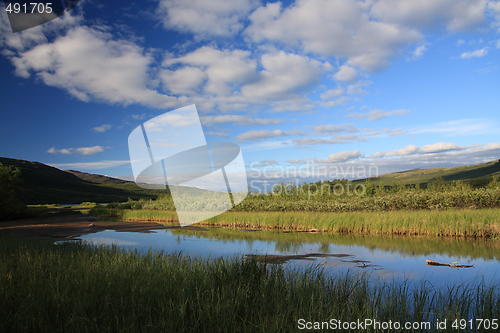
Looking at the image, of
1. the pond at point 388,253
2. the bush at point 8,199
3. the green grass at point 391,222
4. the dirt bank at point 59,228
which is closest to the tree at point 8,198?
the bush at point 8,199

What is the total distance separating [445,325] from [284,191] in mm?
24626

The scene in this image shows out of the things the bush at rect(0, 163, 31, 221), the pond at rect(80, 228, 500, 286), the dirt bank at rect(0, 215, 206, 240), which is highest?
the bush at rect(0, 163, 31, 221)

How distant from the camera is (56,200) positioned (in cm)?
6138

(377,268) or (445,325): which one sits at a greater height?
(445,325)

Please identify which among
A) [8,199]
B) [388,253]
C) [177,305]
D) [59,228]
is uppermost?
[8,199]

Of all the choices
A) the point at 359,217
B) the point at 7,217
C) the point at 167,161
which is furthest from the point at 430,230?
the point at 7,217

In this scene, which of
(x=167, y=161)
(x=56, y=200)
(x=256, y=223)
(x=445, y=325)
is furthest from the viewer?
(x=56, y=200)

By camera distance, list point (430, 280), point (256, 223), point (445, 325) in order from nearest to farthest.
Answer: point (445, 325), point (430, 280), point (256, 223)

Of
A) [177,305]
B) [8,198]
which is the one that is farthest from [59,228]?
[177,305]

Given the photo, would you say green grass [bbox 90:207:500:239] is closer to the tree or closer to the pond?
the pond

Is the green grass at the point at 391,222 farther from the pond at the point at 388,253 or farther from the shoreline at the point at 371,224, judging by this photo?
the pond at the point at 388,253

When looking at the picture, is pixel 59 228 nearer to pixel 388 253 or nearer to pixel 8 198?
pixel 8 198

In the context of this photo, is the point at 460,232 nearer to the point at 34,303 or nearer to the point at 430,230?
the point at 430,230

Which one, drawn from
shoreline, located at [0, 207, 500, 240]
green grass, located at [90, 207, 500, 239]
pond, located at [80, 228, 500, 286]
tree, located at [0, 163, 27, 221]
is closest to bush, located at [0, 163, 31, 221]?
tree, located at [0, 163, 27, 221]
